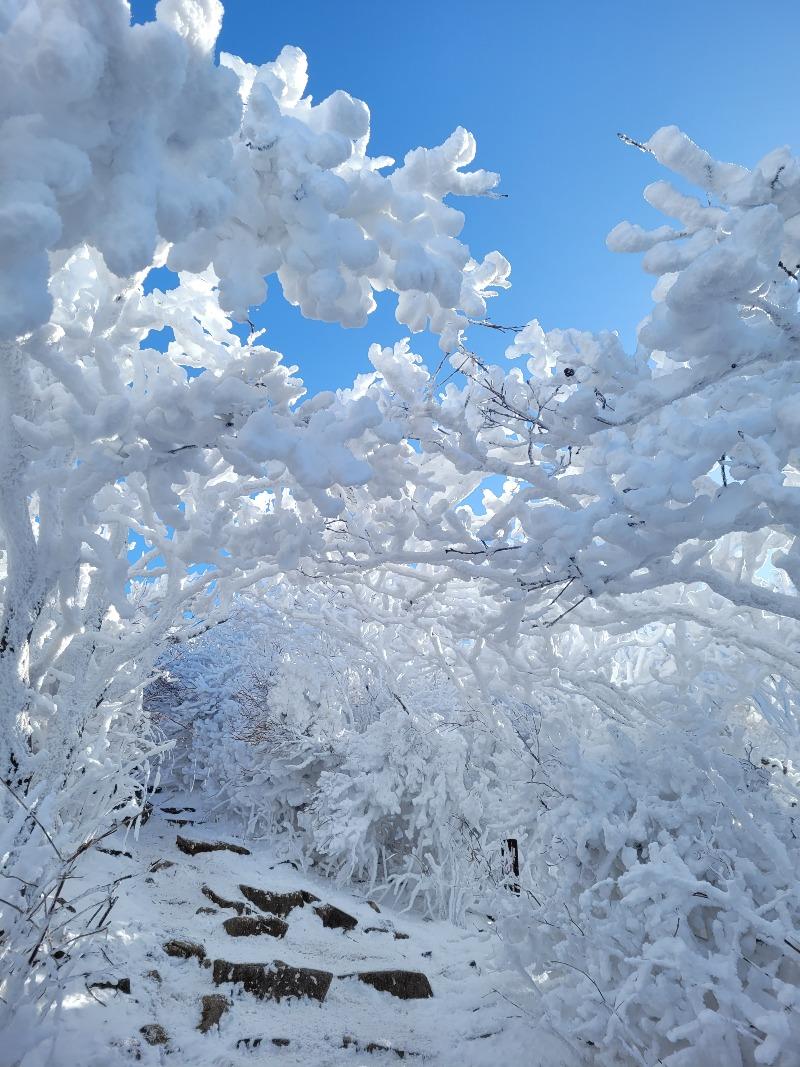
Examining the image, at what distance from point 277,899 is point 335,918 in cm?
91

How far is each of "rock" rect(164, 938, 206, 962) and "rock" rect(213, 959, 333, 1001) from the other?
16.9 inches

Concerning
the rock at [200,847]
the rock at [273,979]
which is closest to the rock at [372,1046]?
the rock at [273,979]

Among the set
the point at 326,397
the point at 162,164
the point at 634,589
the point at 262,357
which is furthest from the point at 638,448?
the point at 162,164

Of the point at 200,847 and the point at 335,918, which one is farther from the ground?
the point at 335,918

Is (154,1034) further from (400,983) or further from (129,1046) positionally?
(400,983)

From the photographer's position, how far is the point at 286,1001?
231 inches

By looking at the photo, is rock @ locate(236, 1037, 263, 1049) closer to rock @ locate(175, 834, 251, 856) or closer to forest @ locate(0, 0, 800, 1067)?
forest @ locate(0, 0, 800, 1067)

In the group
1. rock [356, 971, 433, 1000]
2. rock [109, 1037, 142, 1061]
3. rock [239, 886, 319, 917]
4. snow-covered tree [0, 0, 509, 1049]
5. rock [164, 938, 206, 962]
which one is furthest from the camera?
rock [239, 886, 319, 917]

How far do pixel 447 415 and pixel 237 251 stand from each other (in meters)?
2.07

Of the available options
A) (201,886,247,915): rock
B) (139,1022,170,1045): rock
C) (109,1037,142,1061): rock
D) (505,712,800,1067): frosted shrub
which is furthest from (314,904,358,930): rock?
(109,1037,142,1061): rock

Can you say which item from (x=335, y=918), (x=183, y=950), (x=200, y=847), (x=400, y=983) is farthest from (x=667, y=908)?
(x=200, y=847)

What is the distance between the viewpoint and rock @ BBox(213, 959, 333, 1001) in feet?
19.2

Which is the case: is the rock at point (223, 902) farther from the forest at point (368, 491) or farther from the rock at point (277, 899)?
the forest at point (368, 491)

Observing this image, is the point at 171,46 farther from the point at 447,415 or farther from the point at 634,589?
the point at 634,589
